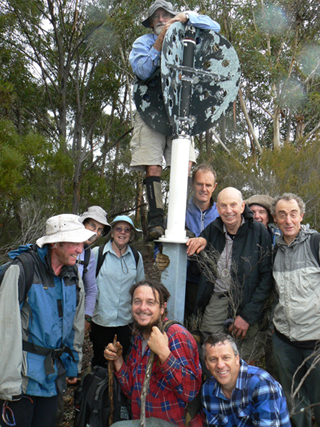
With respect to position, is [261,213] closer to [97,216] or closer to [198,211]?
[198,211]

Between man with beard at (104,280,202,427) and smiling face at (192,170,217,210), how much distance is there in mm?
1095

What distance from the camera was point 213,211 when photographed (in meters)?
3.51

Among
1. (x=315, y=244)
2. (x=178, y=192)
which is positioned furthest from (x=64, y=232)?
(x=315, y=244)

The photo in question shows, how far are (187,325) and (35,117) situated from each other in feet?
42.9

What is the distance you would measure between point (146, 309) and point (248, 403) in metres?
0.82

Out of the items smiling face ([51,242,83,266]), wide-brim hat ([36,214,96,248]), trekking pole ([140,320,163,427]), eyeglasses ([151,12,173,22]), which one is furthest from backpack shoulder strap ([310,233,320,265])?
eyeglasses ([151,12,173,22])

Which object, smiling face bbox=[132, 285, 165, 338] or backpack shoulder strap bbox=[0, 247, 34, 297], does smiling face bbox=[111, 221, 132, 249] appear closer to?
smiling face bbox=[132, 285, 165, 338]

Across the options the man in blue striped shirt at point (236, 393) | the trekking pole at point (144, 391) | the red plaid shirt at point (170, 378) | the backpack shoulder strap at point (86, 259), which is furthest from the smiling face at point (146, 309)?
the backpack shoulder strap at point (86, 259)

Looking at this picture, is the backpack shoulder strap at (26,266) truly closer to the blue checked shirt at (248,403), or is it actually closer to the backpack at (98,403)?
the backpack at (98,403)

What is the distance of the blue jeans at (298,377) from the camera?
265cm

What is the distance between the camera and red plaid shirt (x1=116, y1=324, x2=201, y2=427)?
2248 millimetres

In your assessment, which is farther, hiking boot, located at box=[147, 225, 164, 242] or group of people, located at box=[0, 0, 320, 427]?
hiking boot, located at box=[147, 225, 164, 242]

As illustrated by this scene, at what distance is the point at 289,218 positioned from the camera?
2.76 m

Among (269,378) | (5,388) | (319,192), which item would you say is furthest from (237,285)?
(319,192)
